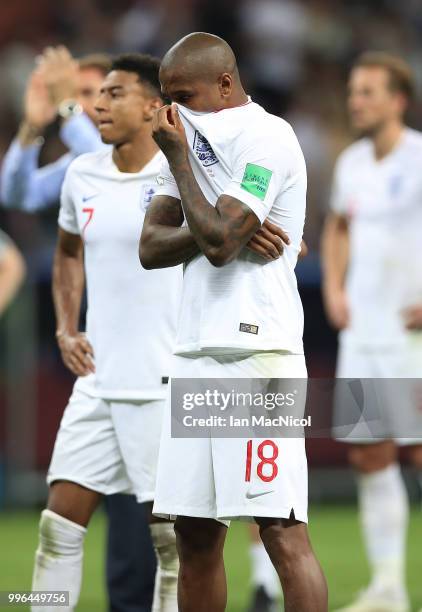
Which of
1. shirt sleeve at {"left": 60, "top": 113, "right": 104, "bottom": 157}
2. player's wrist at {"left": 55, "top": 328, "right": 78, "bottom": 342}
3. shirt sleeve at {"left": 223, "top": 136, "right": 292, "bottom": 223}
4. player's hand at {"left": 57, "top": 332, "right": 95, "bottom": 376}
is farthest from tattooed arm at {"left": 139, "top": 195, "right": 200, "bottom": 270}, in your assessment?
shirt sleeve at {"left": 60, "top": 113, "right": 104, "bottom": 157}

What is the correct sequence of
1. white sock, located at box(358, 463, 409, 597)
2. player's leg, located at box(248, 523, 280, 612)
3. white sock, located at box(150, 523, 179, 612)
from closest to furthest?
1. white sock, located at box(150, 523, 179, 612)
2. player's leg, located at box(248, 523, 280, 612)
3. white sock, located at box(358, 463, 409, 597)

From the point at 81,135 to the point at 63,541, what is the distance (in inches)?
89.0

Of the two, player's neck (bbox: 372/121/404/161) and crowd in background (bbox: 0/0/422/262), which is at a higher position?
crowd in background (bbox: 0/0/422/262)

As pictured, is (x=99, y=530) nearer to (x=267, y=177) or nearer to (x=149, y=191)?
(x=149, y=191)

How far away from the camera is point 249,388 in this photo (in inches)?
168

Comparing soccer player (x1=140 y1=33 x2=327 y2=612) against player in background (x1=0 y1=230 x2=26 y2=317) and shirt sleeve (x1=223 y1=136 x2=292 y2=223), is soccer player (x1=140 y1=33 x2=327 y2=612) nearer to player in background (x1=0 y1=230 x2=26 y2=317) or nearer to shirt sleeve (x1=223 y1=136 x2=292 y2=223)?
shirt sleeve (x1=223 y1=136 x2=292 y2=223)

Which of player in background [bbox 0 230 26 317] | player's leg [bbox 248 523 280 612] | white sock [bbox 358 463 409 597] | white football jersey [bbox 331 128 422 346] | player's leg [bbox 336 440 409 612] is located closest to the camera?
player's leg [bbox 248 523 280 612]

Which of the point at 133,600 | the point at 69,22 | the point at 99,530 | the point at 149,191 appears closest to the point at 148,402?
the point at 149,191

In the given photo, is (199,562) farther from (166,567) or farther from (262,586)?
(262,586)

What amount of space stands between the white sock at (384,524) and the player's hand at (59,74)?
2.86m

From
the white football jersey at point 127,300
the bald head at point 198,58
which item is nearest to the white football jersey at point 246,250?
the bald head at point 198,58

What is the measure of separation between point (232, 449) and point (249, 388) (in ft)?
0.68

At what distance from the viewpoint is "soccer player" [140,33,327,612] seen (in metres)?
4.13

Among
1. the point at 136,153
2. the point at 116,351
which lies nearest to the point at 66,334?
the point at 116,351
